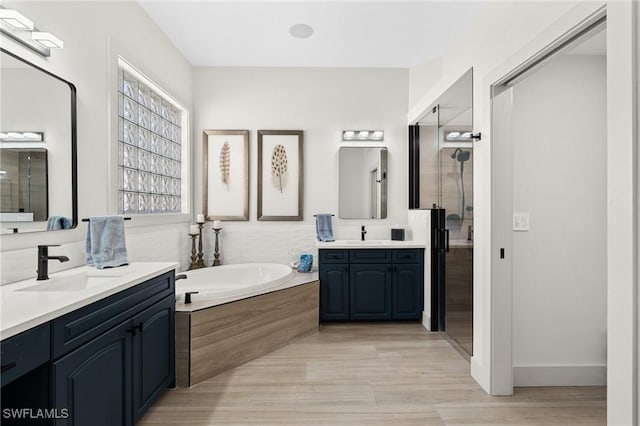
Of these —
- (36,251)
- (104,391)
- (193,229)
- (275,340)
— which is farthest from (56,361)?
(193,229)

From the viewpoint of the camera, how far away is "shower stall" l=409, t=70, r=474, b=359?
2812mm

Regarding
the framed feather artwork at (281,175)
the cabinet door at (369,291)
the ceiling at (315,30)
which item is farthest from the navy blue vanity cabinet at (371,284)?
the ceiling at (315,30)

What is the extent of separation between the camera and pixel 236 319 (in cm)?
275

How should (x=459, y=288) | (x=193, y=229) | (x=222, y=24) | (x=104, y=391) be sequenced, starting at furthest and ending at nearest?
(x=193, y=229)
(x=222, y=24)
(x=459, y=288)
(x=104, y=391)

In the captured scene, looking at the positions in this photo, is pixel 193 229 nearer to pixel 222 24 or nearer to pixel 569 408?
pixel 222 24

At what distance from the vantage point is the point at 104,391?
5.16 feet

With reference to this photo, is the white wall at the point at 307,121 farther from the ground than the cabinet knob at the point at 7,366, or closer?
farther from the ground

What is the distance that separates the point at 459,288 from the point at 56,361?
2.76 meters

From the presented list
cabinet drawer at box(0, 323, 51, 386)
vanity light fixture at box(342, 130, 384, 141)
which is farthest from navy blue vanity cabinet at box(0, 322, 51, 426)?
vanity light fixture at box(342, 130, 384, 141)

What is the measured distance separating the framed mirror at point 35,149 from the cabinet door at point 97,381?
752 mm

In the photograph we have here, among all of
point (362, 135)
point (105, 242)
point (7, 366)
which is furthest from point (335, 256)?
point (7, 366)

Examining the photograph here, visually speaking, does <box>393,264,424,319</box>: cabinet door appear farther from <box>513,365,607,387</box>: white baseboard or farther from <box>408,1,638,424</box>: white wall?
<box>513,365,607,387</box>: white baseboard

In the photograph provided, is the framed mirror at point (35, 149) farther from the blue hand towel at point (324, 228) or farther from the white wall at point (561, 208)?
the white wall at point (561, 208)

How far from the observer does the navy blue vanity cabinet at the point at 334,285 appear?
3.72 metres
